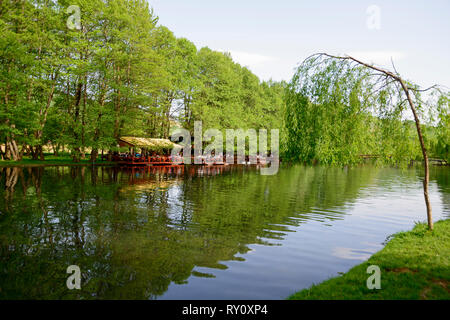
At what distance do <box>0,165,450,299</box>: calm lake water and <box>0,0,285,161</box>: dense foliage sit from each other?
16477mm

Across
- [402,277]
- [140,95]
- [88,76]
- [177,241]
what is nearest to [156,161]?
[140,95]

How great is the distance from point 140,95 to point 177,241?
37.2 meters

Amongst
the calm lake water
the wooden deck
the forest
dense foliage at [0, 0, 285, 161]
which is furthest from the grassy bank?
the wooden deck

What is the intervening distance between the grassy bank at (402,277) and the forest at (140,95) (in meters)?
3.32

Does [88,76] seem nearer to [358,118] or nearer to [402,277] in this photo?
[358,118]

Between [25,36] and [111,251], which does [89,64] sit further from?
[111,251]

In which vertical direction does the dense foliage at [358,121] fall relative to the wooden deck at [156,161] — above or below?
above

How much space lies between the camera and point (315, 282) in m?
7.66

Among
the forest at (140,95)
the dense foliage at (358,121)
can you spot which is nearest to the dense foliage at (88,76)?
the forest at (140,95)

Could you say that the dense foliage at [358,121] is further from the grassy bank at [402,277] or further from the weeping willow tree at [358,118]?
the grassy bank at [402,277]

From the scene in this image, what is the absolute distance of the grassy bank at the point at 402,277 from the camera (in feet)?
20.6

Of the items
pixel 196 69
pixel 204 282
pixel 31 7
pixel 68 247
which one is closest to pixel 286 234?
pixel 204 282

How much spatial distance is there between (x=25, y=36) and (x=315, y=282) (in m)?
38.5

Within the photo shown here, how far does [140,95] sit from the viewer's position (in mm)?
44156
